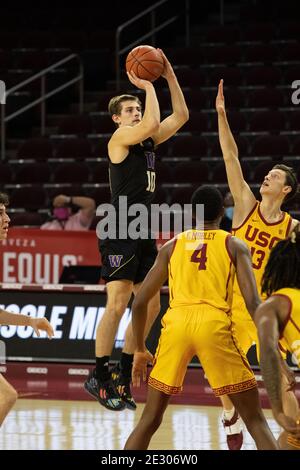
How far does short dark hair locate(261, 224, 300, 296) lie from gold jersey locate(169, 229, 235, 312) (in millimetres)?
925

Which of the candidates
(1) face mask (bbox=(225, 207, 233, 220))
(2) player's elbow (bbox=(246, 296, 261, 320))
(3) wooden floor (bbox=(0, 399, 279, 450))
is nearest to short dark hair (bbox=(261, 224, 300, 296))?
(2) player's elbow (bbox=(246, 296, 261, 320))

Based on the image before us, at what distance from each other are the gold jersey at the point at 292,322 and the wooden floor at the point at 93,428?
3.13 meters

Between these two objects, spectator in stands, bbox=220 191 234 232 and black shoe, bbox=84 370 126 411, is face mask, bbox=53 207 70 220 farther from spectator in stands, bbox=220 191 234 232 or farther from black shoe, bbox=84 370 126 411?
black shoe, bbox=84 370 126 411

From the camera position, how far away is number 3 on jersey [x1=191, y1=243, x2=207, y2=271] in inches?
242

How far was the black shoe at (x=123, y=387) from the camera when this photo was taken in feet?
24.7

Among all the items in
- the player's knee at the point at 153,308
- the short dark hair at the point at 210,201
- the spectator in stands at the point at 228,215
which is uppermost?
the spectator in stands at the point at 228,215

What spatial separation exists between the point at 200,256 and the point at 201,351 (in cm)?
56

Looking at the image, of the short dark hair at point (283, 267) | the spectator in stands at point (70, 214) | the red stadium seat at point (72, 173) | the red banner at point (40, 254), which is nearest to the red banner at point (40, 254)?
the red banner at point (40, 254)

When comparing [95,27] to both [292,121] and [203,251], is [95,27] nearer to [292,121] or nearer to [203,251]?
[292,121]

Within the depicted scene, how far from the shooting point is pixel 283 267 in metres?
5.12

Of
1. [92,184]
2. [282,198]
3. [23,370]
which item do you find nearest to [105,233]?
[282,198]

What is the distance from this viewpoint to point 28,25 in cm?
A: 2033

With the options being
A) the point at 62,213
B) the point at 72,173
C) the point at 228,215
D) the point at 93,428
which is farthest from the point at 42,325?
the point at 72,173

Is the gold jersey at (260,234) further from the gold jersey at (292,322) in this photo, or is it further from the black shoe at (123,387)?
the gold jersey at (292,322)
